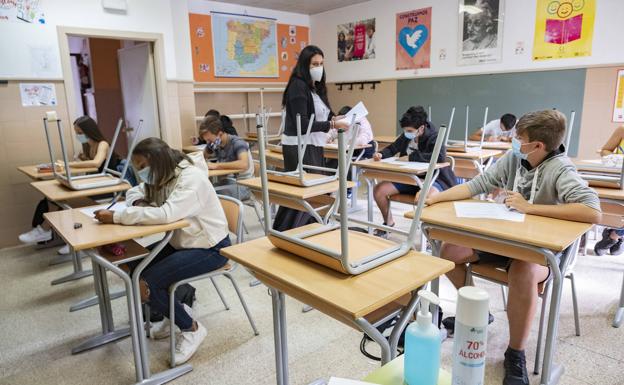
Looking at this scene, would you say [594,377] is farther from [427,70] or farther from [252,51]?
[252,51]

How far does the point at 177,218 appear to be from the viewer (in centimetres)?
183

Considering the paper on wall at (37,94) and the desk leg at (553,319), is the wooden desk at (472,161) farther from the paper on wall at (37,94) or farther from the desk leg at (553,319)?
the paper on wall at (37,94)

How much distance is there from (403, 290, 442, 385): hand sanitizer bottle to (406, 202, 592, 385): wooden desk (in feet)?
2.90

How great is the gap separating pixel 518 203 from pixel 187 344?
1606mm

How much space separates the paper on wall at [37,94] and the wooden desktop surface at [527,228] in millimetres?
3759

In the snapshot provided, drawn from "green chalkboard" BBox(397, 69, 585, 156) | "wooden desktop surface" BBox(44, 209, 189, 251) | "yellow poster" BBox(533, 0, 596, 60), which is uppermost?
"yellow poster" BBox(533, 0, 596, 60)

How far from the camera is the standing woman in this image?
280 cm

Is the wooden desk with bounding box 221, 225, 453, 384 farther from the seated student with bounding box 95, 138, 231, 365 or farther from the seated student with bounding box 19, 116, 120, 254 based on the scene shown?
the seated student with bounding box 19, 116, 120, 254

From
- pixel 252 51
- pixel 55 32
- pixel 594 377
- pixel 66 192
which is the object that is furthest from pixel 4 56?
pixel 594 377

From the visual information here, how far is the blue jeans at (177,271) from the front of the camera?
6.13 feet

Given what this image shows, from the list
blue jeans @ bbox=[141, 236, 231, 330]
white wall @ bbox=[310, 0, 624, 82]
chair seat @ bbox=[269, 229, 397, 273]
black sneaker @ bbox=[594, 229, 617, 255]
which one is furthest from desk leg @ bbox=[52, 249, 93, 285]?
white wall @ bbox=[310, 0, 624, 82]

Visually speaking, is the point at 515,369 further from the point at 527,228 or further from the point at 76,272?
the point at 76,272

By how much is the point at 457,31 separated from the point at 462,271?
4.33 meters

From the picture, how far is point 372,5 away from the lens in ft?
20.5
